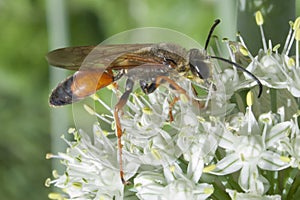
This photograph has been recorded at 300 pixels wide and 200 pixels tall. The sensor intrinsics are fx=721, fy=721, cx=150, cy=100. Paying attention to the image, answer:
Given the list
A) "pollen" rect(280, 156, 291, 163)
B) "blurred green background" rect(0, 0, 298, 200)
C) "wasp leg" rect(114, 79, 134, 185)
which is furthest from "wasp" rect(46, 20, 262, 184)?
"blurred green background" rect(0, 0, 298, 200)

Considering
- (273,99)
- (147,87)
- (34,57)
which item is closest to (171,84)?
(147,87)

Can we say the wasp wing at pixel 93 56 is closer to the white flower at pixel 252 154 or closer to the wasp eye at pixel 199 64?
the wasp eye at pixel 199 64

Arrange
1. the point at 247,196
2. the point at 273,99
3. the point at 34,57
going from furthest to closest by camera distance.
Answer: the point at 34,57 → the point at 273,99 → the point at 247,196

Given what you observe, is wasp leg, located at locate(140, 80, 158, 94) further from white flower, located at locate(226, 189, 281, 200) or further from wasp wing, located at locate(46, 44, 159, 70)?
white flower, located at locate(226, 189, 281, 200)

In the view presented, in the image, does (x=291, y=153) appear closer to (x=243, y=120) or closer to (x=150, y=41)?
(x=243, y=120)

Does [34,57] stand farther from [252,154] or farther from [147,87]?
[252,154]

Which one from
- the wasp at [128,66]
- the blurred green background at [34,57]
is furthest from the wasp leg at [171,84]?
the blurred green background at [34,57]
